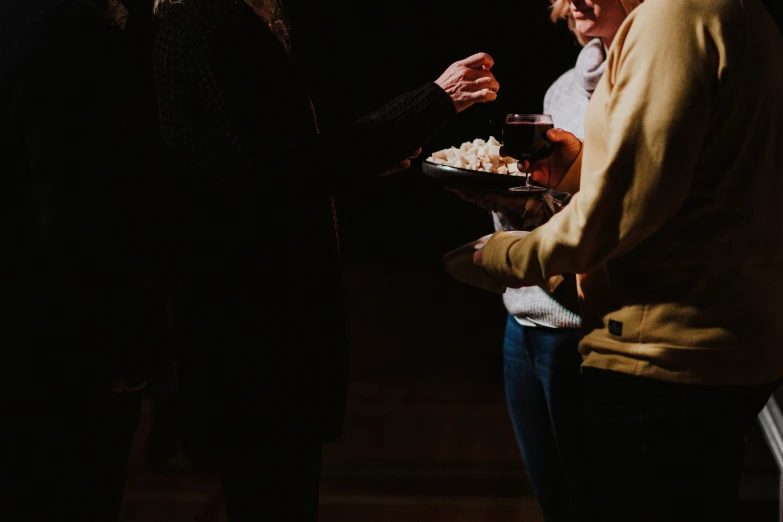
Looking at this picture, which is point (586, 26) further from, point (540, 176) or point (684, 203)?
point (684, 203)

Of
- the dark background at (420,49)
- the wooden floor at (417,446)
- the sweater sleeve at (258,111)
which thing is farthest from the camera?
the dark background at (420,49)

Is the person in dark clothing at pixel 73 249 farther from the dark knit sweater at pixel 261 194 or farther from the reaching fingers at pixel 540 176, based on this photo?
the reaching fingers at pixel 540 176

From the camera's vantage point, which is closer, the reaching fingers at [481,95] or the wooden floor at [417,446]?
the reaching fingers at [481,95]

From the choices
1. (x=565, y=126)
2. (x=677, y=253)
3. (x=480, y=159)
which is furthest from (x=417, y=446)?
(x=677, y=253)

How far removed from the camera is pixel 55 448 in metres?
1.57

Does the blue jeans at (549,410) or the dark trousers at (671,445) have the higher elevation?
the dark trousers at (671,445)

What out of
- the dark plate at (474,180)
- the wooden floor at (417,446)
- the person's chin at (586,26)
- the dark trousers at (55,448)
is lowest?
the wooden floor at (417,446)

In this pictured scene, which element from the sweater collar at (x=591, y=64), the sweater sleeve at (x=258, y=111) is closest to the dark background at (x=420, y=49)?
the sweater collar at (x=591, y=64)

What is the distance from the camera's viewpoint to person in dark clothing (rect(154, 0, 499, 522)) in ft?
4.49

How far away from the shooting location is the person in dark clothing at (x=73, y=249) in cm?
147

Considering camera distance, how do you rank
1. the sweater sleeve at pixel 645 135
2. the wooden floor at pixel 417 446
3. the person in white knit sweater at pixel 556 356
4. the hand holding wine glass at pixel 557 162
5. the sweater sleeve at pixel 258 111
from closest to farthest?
the sweater sleeve at pixel 645 135
the sweater sleeve at pixel 258 111
the hand holding wine glass at pixel 557 162
the person in white knit sweater at pixel 556 356
the wooden floor at pixel 417 446

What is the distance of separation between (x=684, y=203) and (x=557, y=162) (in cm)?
49

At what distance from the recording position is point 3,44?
4.85ft

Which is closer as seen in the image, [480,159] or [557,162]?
[557,162]
